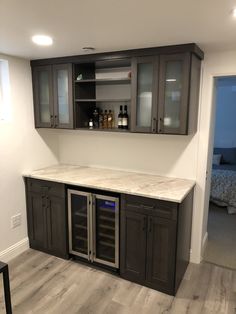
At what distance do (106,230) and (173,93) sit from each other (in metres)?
1.60

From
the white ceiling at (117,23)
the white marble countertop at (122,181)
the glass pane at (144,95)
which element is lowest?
the white marble countertop at (122,181)

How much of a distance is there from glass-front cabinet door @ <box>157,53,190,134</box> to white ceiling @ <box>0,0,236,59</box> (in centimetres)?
19

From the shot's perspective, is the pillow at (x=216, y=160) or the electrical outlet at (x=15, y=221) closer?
the electrical outlet at (x=15, y=221)

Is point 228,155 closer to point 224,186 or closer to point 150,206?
point 224,186

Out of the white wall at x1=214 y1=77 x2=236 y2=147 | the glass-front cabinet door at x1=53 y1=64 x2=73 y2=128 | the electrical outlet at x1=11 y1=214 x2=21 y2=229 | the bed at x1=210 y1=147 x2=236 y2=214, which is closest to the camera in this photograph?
the glass-front cabinet door at x1=53 y1=64 x2=73 y2=128

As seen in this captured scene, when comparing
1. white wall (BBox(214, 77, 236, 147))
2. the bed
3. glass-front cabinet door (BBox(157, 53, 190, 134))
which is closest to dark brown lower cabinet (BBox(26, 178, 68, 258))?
glass-front cabinet door (BBox(157, 53, 190, 134))

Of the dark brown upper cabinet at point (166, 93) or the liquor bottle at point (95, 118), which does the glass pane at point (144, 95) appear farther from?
the liquor bottle at point (95, 118)

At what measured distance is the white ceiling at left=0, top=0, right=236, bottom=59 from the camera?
148 centimetres

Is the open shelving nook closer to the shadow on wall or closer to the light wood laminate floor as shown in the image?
the shadow on wall

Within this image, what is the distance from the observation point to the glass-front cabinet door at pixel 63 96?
2.94 metres

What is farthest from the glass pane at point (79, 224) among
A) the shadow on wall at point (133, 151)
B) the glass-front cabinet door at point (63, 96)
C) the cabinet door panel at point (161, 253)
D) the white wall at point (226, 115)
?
the white wall at point (226, 115)

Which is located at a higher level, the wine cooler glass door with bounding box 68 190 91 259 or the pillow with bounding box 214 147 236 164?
the pillow with bounding box 214 147 236 164

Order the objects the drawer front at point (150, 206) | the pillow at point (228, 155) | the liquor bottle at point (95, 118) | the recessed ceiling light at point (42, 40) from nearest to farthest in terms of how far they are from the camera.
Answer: the recessed ceiling light at point (42, 40), the drawer front at point (150, 206), the liquor bottle at point (95, 118), the pillow at point (228, 155)

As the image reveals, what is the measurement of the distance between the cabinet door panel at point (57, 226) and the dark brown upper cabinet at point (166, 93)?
1.24 m
